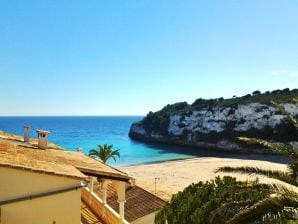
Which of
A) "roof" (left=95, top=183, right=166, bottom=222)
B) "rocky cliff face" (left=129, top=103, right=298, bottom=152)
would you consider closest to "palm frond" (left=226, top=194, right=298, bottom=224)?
"roof" (left=95, top=183, right=166, bottom=222)

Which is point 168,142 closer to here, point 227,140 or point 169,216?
point 227,140

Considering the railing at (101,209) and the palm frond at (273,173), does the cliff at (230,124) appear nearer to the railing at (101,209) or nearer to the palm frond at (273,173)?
the railing at (101,209)

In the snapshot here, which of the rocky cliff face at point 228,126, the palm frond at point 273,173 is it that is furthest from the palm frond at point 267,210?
the rocky cliff face at point 228,126

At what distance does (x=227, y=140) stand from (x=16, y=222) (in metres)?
86.5

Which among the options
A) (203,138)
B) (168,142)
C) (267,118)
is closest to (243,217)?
(267,118)

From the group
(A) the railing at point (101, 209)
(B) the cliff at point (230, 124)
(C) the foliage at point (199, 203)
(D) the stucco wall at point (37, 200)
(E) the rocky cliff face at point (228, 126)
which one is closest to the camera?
(D) the stucco wall at point (37, 200)

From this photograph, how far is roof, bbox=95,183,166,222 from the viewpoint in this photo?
20.6 m

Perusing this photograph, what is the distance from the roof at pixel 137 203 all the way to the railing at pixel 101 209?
4077mm

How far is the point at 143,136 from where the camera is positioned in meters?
129

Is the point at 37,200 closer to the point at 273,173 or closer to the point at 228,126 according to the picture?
the point at 273,173

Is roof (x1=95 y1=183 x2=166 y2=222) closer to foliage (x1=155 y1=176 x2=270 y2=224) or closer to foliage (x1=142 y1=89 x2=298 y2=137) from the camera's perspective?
foliage (x1=155 y1=176 x2=270 y2=224)

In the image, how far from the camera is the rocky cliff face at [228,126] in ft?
Answer: 280

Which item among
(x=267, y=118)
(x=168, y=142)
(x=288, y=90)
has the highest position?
(x=288, y=90)

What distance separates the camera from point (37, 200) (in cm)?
853
